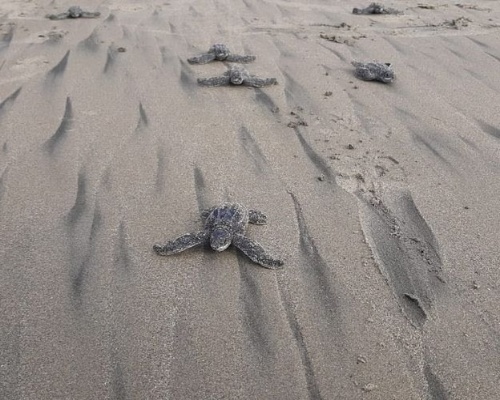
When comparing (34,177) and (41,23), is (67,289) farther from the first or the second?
(41,23)

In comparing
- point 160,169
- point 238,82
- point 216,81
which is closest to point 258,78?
point 238,82

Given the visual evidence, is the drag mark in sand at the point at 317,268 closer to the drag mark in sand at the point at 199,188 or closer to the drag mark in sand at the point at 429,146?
the drag mark in sand at the point at 199,188

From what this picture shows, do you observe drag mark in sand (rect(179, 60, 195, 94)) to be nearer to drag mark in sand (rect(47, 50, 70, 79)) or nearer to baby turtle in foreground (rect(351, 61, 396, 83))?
drag mark in sand (rect(47, 50, 70, 79))

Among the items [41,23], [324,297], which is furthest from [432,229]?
[41,23]

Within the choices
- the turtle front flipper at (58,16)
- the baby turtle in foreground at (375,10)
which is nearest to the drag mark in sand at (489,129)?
the baby turtle in foreground at (375,10)

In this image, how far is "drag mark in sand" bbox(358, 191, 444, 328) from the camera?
2039mm

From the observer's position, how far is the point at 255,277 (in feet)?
7.00

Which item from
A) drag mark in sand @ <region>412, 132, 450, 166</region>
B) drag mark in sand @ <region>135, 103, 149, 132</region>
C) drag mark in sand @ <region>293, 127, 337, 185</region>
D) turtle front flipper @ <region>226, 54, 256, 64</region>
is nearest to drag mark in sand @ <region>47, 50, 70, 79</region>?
drag mark in sand @ <region>135, 103, 149, 132</region>

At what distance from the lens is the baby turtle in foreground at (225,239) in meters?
2.20

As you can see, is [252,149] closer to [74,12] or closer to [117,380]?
[117,380]

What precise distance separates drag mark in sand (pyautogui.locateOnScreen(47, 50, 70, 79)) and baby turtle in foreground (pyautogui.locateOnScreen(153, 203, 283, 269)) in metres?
2.59

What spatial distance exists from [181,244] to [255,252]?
0.37 m

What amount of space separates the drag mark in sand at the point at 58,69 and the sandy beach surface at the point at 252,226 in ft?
0.08

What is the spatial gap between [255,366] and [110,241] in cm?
101
